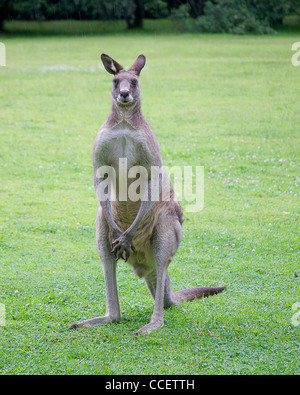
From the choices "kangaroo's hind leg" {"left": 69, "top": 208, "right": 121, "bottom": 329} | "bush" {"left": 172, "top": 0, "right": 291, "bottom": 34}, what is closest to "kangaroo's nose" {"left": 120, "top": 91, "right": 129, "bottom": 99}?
"kangaroo's hind leg" {"left": 69, "top": 208, "right": 121, "bottom": 329}

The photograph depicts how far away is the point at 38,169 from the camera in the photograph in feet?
28.4

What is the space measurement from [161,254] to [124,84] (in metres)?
1.12

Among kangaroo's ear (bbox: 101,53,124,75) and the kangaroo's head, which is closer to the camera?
the kangaroo's head

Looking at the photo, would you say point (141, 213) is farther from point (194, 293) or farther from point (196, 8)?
point (196, 8)

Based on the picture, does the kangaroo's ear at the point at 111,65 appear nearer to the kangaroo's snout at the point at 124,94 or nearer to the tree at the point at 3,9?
the kangaroo's snout at the point at 124,94

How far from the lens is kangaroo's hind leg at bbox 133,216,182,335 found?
3.91 meters

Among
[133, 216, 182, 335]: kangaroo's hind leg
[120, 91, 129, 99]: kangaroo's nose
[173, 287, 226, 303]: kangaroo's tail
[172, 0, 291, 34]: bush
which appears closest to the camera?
[120, 91, 129, 99]: kangaroo's nose

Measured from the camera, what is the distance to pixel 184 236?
6.09 m

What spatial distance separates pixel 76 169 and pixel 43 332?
4840mm

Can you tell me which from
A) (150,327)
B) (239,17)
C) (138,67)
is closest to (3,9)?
(239,17)

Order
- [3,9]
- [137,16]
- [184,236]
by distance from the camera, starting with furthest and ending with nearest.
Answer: [137,16]
[3,9]
[184,236]

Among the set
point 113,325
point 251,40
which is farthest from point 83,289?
point 251,40

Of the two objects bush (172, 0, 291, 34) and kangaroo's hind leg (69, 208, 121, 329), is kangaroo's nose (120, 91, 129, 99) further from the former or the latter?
bush (172, 0, 291, 34)

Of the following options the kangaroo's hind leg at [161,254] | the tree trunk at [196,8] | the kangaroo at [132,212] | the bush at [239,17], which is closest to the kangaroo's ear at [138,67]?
the kangaroo at [132,212]
